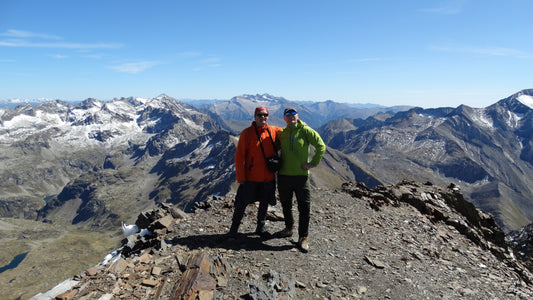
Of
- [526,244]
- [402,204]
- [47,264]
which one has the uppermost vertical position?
[402,204]

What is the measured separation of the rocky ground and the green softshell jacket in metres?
3.13

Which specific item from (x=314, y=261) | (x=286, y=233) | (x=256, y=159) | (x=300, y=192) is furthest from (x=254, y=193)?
(x=314, y=261)

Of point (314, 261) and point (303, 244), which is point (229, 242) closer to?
point (303, 244)

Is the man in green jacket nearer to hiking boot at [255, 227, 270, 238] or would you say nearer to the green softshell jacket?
the green softshell jacket

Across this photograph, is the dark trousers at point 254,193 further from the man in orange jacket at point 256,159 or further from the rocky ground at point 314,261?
the rocky ground at point 314,261

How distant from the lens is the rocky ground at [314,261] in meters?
7.94

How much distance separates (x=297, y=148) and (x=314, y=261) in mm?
4126

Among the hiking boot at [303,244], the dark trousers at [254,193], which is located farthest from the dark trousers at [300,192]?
the dark trousers at [254,193]

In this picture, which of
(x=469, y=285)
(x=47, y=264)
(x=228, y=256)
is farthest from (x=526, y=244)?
(x=47, y=264)

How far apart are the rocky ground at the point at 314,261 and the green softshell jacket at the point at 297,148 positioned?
3130 mm

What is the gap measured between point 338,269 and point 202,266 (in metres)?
4.72

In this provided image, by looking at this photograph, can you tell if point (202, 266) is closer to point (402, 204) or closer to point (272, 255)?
point (272, 255)

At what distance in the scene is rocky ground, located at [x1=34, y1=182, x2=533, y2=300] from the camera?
7.94 meters

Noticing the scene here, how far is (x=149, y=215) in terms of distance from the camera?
650 inches
